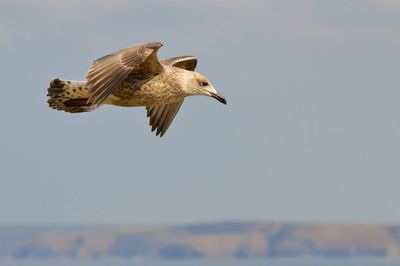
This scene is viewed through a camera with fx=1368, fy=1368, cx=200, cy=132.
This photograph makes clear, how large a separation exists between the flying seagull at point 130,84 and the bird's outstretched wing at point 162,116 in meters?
1.57

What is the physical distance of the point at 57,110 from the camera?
707 inches

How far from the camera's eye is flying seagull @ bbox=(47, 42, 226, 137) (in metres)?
16.9

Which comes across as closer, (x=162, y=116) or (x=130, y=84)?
(x=130, y=84)

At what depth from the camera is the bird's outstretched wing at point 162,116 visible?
2019 centimetres

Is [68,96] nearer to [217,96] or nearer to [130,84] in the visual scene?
[130,84]

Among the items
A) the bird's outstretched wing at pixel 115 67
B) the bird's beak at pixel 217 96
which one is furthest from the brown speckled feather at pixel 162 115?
the bird's outstretched wing at pixel 115 67

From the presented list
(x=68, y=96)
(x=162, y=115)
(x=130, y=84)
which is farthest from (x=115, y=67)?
(x=162, y=115)

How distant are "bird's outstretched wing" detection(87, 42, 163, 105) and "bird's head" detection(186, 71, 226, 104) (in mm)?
722

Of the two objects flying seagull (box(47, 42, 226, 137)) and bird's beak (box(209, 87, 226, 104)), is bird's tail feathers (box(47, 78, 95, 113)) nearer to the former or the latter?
flying seagull (box(47, 42, 226, 137))

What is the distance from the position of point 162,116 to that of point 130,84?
8.72 feet

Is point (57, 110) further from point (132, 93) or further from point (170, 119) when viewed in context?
point (170, 119)

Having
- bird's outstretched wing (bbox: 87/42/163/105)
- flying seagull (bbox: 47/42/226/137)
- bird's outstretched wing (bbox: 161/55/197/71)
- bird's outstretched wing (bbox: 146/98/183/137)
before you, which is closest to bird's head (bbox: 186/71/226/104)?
flying seagull (bbox: 47/42/226/137)

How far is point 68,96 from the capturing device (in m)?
17.7

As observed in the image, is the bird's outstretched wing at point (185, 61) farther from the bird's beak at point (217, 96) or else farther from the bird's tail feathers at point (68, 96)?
the bird's tail feathers at point (68, 96)
